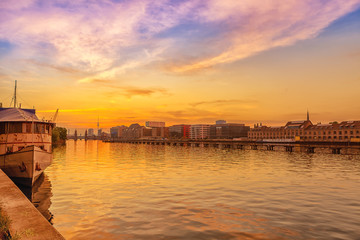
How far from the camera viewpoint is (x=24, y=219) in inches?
448

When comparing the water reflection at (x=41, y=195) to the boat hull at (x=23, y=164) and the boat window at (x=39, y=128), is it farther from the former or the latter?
the boat window at (x=39, y=128)

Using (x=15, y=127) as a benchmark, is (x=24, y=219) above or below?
below

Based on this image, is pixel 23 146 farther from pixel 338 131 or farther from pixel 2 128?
pixel 338 131

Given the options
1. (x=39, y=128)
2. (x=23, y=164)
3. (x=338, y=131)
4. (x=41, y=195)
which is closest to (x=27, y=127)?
(x=39, y=128)

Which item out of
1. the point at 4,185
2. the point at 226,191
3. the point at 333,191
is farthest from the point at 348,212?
the point at 4,185

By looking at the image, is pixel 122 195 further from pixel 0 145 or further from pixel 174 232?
pixel 0 145

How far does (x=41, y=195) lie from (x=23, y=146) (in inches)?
367

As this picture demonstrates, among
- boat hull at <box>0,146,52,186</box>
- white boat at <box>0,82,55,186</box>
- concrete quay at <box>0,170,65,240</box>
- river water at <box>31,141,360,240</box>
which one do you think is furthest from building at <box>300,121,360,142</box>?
concrete quay at <box>0,170,65,240</box>

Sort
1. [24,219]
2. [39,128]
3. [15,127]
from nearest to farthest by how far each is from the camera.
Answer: [24,219], [15,127], [39,128]

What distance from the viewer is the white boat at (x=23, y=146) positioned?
27750 mm

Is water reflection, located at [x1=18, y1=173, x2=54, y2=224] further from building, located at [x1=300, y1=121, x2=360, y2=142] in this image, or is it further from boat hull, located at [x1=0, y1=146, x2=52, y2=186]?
building, located at [x1=300, y1=121, x2=360, y2=142]

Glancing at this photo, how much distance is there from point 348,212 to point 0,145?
33.7 metres

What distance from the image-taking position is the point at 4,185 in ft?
58.7

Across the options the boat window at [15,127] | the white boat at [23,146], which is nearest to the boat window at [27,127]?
the white boat at [23,146]
